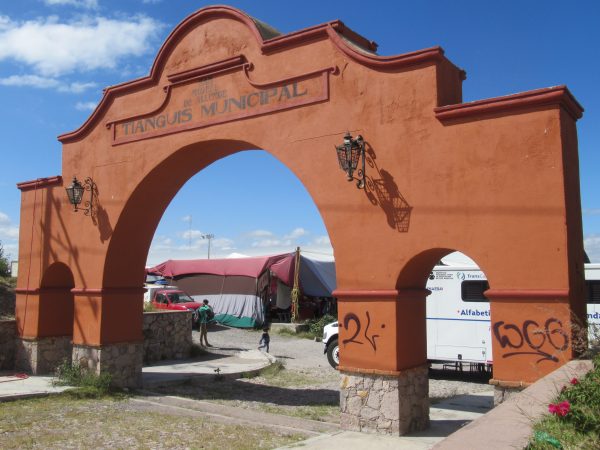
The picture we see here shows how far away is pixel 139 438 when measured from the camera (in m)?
8.37

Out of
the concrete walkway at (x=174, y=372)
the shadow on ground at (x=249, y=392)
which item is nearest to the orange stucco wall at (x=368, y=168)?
the concrete walkway at (x=174, y=372)

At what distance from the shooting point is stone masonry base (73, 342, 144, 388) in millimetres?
11859

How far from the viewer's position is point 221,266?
1089 inches

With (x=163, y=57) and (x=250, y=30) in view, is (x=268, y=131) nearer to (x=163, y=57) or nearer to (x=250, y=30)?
(x=250, y=30)

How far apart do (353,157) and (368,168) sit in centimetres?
28

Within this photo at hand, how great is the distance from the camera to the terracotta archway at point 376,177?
7059 millimetres

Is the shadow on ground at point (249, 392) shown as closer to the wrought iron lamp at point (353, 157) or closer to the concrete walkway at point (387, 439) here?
the concrete walkway at point (387, 439)

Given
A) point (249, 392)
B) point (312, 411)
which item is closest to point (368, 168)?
point (312, 411)

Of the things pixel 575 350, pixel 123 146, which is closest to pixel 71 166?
pixel 123 146

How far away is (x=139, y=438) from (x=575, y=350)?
19.4 ft

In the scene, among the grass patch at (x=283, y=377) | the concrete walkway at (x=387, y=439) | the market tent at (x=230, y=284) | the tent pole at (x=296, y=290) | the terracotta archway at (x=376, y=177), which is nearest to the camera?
the terracotta archway at (x=376, y=177)

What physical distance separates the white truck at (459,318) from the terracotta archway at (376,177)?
550cm

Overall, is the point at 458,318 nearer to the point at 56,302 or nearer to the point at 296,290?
the point at 56,302

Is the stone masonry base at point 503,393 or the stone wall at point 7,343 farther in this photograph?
the stone wall at point 7,343
